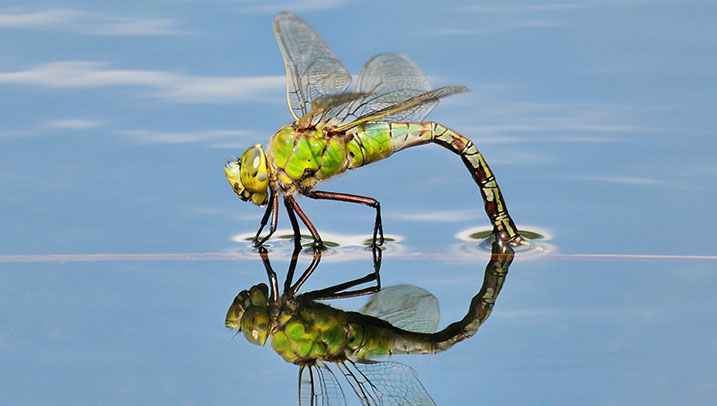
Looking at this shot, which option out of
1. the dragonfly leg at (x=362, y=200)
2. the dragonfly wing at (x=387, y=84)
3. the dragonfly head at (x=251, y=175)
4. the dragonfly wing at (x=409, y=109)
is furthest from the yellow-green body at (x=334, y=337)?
the dragonfly wing at (x=387, y=84)

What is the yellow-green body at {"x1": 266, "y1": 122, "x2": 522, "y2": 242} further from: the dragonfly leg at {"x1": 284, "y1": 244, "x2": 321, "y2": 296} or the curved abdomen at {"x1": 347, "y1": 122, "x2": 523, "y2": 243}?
the dragonfly leg at {"x1": 284, "y1": 244, "x2": 321, "y2": 296}

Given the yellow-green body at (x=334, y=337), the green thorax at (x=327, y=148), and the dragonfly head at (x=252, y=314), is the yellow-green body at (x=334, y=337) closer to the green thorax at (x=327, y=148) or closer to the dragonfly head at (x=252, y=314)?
the dragonfly head at (x=252, y=314)

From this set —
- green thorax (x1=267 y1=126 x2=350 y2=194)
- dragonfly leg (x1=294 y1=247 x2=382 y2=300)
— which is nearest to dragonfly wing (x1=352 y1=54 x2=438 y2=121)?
green thorax (x1=267 y1=126 x2=350 y2=194)

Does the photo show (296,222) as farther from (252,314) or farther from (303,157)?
(252,314)

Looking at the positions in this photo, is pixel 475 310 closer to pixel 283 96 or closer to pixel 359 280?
pixel 359 280

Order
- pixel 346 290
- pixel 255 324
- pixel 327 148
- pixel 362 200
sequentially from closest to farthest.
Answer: pixel 255 324
pixel 346 290
pixel 362 200
pixel 327 148

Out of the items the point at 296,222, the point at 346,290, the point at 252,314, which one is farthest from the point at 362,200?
the point at 252,314
